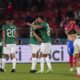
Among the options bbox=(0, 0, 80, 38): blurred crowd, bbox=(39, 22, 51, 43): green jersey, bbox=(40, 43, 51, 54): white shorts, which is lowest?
bbox=(40, 43, 51, 54): white shorts

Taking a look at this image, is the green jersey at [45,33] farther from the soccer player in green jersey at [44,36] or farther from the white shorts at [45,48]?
the white shorts at [45,48]

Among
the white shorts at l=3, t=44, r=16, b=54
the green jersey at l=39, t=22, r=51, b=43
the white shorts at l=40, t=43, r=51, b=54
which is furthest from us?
the white shorts at l=3, t=44, r=16, b=54

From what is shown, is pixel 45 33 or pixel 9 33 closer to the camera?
pixel 45 33

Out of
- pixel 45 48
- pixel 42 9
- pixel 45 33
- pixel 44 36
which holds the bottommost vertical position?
pixel 45 48

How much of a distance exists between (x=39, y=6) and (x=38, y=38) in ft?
44.8

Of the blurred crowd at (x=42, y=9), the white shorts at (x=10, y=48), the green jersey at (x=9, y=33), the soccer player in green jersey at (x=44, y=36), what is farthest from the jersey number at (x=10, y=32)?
the blurred crowd at (x=42, y=9)

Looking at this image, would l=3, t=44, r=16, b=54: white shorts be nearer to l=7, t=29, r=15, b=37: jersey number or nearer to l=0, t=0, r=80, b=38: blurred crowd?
l=7, t=29, r=15, b=37: jersey number

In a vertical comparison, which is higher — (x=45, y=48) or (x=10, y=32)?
(x=10, y=32)

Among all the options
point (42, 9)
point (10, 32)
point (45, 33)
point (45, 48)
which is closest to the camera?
point (45, 48)

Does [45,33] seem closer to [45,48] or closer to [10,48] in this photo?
[45,48]

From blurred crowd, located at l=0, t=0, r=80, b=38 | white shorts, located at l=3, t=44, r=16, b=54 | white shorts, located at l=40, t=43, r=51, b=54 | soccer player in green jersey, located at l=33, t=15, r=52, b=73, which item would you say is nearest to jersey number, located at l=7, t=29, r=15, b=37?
white shorts, located at l=3, t=44, r=16, b=54

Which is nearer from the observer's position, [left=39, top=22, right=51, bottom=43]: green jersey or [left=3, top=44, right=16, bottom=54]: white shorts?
[left=39, top=22, right=51, bottom=43]: green jersey

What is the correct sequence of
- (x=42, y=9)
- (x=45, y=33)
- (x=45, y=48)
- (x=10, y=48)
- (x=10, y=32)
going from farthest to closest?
(x=42, y=9)
(x=10, y=48)
(x=10, y=32)
(x=45, y=33)
(x=45, y=48)

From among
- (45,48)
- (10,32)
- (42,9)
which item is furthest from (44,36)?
(42,9)
